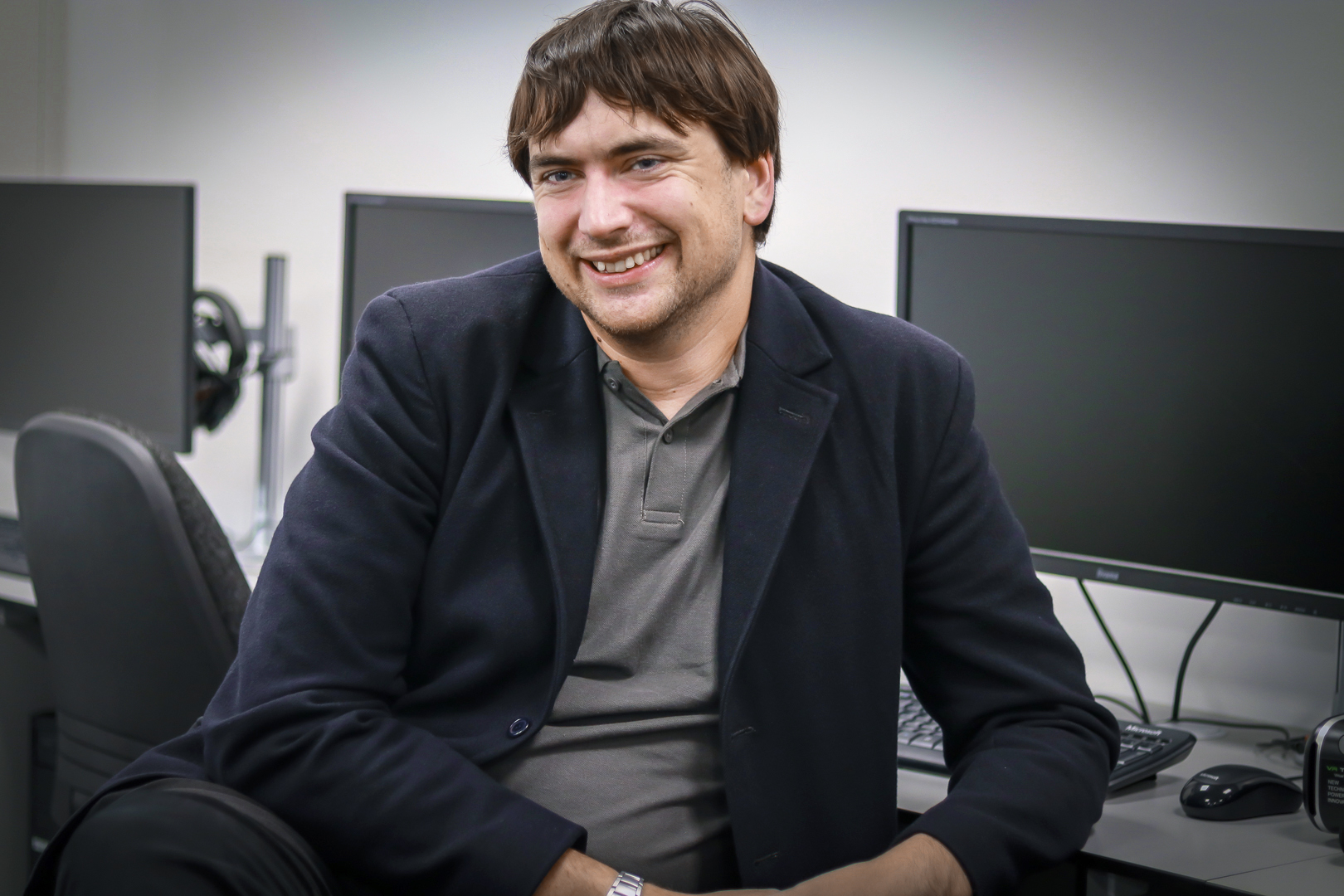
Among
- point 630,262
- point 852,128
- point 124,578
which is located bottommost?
point 124,578

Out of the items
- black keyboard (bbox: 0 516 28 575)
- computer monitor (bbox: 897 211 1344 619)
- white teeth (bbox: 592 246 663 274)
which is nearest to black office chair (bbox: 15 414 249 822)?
black keyboard (bbox: 0 516 28 575)

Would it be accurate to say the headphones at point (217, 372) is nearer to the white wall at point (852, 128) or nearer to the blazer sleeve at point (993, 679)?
the white wall at point (852, 128)

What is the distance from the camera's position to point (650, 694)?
125 centimetres

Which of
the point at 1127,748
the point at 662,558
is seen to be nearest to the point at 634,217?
the point at 662,558

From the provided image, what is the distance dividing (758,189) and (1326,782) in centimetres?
89

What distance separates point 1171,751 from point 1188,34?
3.55 feet

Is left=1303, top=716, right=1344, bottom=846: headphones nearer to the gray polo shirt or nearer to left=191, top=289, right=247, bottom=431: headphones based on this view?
the gray polo shirt

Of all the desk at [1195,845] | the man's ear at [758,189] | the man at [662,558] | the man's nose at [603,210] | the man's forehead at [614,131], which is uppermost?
the man's forehead at [614,131]

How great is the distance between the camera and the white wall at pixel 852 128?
178cm

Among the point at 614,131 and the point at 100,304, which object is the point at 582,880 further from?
the point at 100,304

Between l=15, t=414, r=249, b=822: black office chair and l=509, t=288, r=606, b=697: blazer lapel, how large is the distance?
0.60 m

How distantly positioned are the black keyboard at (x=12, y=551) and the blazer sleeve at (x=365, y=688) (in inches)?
47.0

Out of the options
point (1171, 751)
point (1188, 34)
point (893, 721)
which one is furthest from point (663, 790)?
point (1188, 34)

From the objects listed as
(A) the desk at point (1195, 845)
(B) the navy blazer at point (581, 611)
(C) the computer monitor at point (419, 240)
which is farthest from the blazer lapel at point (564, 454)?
(C) the computer monitor at point (419, 240)
